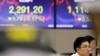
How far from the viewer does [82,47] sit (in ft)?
10.1

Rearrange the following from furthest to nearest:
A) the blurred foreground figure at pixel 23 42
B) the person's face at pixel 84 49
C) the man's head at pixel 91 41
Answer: the blurred foreground figure at pixel 23 42
the man's head at pixel 91 41
the person's face at pixel 84 49

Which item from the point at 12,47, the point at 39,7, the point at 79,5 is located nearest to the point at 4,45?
the point at 12,47

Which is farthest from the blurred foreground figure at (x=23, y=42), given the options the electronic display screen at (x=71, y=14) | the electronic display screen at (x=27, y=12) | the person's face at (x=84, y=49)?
the person's face at (x=84, y=49)

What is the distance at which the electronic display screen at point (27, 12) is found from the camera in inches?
135

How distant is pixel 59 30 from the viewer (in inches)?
134

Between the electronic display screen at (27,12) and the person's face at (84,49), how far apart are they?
1.76ft

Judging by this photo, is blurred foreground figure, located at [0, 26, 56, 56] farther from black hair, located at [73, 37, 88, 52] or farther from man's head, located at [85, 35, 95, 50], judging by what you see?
man's head, located at [85, 35, 95, 50]

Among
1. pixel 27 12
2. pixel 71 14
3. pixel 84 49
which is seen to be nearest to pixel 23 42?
pixel 27 12

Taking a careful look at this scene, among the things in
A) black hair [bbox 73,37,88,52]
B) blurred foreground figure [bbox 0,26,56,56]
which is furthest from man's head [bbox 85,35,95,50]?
blurred foreground figure [bbox 0,26,56,56]

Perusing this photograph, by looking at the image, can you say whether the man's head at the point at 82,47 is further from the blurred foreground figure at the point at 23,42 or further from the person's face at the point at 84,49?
the blurred foreground figure at the point at 23,42

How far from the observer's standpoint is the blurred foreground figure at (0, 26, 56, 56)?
3.41 meters

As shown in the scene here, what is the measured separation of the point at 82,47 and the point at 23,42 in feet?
2.43

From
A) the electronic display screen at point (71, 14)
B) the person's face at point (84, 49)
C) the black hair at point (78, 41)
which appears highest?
the electronic display screen at point (71, 14)

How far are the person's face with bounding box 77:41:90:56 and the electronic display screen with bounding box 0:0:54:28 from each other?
535 millimetres
